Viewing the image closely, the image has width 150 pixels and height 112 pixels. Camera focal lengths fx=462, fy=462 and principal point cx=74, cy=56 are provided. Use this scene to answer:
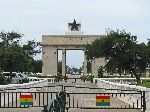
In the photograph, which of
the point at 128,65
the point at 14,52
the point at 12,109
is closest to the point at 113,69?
the point at 128,65

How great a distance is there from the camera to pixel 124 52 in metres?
56.5

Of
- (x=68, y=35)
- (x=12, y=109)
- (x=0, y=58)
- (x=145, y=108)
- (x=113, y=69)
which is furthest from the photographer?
(x=68, y=35)

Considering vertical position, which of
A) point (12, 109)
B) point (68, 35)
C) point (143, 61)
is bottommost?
point (12, 109)

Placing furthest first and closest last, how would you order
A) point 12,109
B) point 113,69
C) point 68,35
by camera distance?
point 68,35 → point 113,69 → point 12,109

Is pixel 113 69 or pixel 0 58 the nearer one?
pixel 0 58

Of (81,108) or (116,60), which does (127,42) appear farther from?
(81,108)

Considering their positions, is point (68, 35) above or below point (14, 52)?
above

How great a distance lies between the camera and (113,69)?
59750mm

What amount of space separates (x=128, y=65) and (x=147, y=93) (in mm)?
38032

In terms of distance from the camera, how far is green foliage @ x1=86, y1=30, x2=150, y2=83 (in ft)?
182

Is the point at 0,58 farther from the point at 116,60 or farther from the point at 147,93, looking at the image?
the point at 147,93

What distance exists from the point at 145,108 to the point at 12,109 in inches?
231

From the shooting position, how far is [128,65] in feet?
186

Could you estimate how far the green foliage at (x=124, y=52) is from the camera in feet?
182
